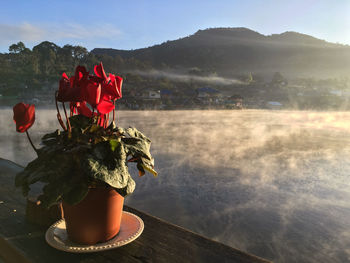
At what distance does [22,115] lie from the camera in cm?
66

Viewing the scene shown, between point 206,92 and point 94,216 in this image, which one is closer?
point 94,216

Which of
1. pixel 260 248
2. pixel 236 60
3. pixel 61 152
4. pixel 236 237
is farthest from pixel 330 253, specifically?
pixel 236 60

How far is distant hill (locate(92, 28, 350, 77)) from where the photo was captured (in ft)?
269

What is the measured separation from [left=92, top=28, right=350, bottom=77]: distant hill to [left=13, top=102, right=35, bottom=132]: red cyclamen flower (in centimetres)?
7561

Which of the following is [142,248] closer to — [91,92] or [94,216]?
[94,216]

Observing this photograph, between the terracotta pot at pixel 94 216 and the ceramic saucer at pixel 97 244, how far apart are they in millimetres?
18

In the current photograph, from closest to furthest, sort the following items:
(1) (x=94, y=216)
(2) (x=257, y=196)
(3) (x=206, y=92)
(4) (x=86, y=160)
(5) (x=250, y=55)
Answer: (4) (x=86, y=160) < (1) (x=94, y=216) < (2) (x=257, y=196) < (3) (x=206, y=92) < (5) (x=250, y=55)

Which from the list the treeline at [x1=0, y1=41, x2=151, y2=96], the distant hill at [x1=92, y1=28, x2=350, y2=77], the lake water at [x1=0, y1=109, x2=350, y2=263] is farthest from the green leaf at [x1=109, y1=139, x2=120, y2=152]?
the distant hill at [x1=92, y1=28, x2=350, y2=77]

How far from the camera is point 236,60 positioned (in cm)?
8944

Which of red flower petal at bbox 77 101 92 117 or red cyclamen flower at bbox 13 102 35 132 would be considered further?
red flower petal at bbox 77 101 92 117

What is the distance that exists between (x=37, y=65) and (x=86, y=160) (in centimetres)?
3716

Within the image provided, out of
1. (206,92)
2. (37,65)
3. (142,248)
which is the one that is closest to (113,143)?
(142,248)

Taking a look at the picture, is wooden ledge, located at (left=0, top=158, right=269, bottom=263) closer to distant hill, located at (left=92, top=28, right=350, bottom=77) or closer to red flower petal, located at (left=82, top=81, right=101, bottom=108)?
red flower petal, located at (left=82, top=81, right=101, bottom=108)

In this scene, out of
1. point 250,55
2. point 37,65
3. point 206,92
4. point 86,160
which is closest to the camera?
point 86,160
